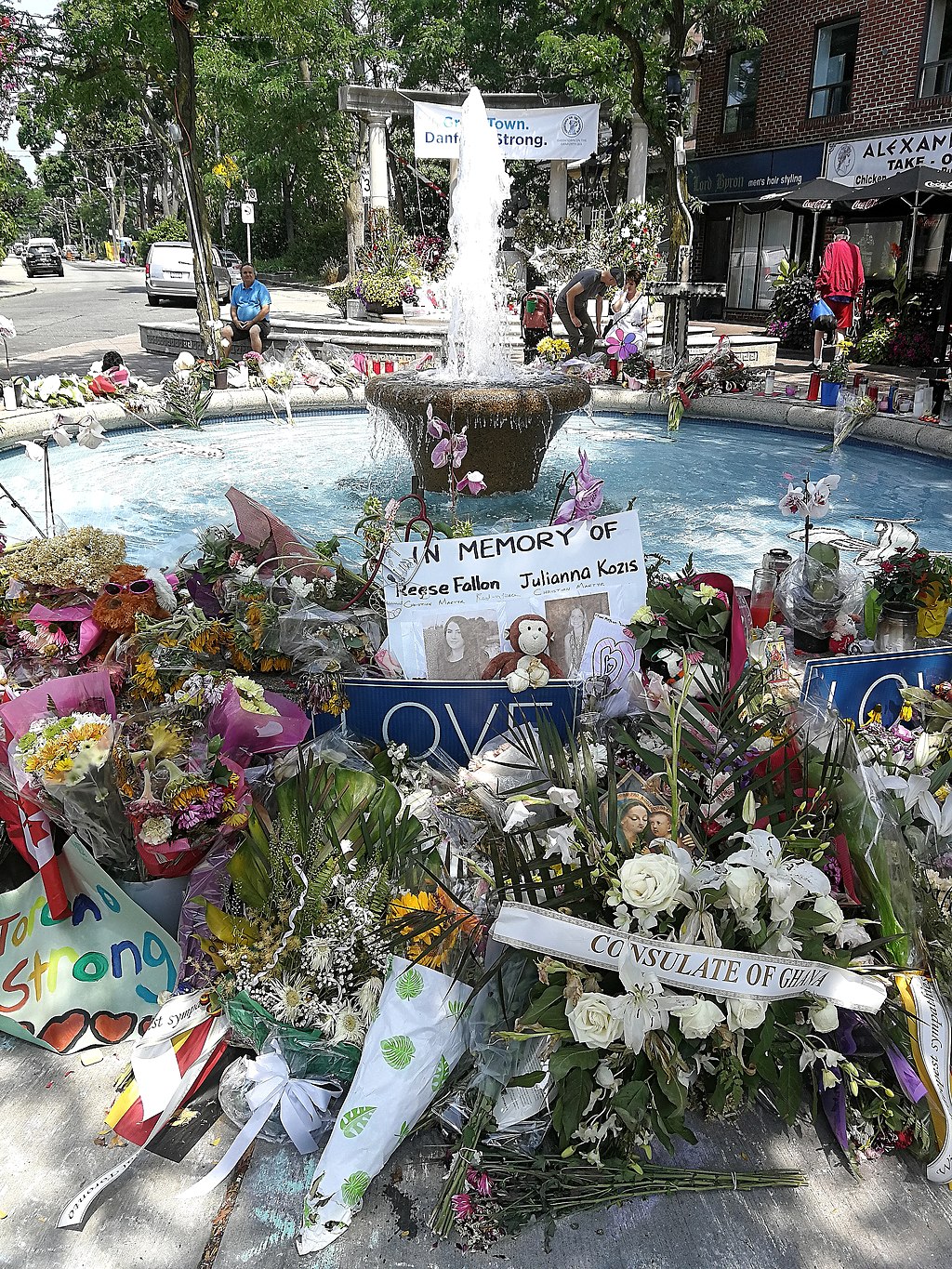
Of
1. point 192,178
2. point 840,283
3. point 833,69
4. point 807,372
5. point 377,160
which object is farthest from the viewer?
point 377,160

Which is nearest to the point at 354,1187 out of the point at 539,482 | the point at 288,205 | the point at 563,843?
the point at 563,843

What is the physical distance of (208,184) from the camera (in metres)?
38.7

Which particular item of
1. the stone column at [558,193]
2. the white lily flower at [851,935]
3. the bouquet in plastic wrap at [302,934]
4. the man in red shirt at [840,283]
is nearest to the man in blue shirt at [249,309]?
the man in red shirt at [840,283]

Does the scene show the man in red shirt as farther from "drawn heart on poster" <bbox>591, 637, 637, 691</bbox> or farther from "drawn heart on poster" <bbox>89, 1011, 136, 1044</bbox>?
"drawn heart on poster" <bbox>89, 1011, 136, 1044</bbox>

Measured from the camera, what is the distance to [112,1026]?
2.47m

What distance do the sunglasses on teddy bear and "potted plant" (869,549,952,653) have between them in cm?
259

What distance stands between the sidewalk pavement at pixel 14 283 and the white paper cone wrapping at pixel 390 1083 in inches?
1262

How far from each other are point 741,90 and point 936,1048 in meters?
26.3

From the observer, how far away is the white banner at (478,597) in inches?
127

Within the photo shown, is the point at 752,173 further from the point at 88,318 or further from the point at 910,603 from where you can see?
the point at 910,603

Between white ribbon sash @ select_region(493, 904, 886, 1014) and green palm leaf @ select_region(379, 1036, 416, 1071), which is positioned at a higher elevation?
white ribbon sash @ select_region(493, 904, 886, 1014)

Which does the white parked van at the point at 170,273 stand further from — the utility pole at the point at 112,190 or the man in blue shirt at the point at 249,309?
the utility pole at the point at 112,190

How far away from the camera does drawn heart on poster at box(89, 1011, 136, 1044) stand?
246cm

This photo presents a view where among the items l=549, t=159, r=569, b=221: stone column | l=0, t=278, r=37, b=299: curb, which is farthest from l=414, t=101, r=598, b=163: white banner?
l=0, t=278, r=37, b=299: curb
